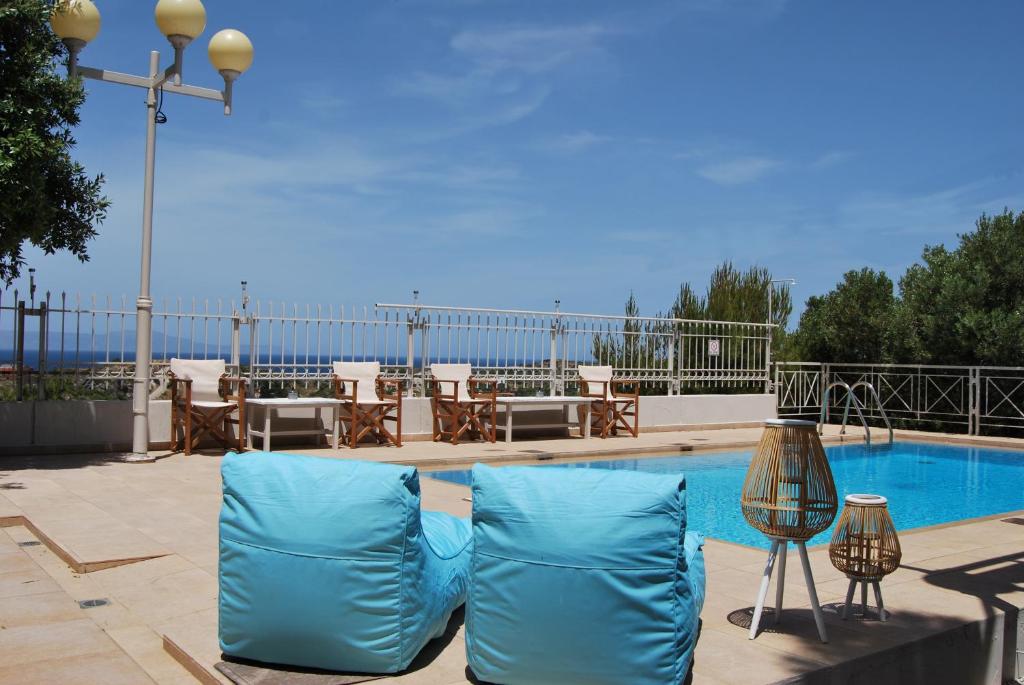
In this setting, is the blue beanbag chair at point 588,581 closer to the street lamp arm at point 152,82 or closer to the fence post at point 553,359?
the street lamp arm at point 152,82

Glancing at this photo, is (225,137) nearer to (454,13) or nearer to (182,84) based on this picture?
(454,13)

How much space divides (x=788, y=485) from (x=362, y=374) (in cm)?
789

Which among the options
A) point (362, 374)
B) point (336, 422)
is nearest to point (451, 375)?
point (362, 374)

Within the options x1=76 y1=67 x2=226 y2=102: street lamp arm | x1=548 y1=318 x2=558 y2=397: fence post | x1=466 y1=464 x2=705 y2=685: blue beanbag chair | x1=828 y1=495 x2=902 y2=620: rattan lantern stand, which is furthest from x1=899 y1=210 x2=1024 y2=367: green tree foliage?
x1=466 y1=464 x2=705 y2=685: blue beanbag chair

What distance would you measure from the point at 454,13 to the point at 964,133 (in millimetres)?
11704

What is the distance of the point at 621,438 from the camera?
510 inches

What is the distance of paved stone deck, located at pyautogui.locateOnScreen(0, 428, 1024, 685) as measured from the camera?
11.0 ft

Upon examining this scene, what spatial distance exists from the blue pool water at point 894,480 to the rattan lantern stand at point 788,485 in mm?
3650

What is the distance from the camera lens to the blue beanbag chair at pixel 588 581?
9.25ft

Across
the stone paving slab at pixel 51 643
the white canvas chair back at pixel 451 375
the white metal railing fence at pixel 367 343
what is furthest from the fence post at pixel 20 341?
the stone paving slab at pixel 51 643

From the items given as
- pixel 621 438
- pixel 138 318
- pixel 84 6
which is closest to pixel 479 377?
pixel 621 438

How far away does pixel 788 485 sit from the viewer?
3760 mm

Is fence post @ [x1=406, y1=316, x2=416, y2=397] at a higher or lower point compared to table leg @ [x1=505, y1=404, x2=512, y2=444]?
higher

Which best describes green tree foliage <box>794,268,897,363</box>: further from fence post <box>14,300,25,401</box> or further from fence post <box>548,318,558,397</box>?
fence post <box>14,300,25,401</box>
